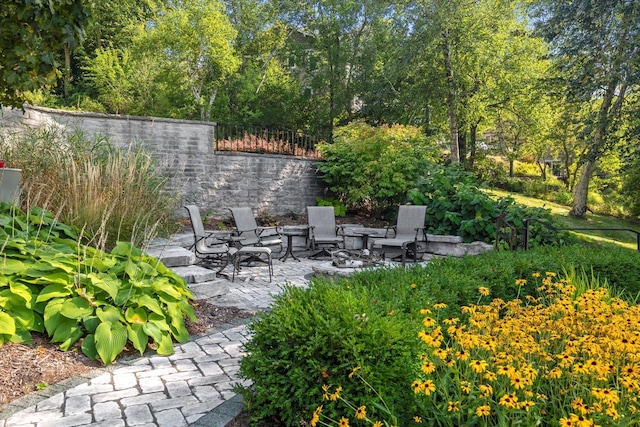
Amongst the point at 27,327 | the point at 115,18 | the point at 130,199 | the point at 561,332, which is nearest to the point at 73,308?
the point at 27,327

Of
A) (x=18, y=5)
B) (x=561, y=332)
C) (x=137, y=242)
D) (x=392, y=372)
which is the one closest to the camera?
(x=392, y=372)

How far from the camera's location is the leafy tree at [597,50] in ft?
30.6

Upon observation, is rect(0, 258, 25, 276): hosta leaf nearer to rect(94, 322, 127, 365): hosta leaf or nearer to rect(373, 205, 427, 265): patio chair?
rect(94, 322, 127, 365): hosta leaf

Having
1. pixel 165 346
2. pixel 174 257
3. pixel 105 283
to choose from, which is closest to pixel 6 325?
pixel 105 283

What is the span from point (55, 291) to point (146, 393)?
0.98 meters

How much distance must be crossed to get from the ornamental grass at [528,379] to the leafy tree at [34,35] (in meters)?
2.90

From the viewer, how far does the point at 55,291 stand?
9.34 feet

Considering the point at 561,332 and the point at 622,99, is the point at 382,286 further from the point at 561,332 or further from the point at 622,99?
the point at 622,99

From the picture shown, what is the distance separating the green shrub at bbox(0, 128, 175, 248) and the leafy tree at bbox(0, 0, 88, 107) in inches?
43.6

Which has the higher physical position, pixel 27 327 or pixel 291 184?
pixel 291 184

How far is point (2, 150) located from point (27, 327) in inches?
119

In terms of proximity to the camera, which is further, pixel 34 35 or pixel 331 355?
pixel 34 35

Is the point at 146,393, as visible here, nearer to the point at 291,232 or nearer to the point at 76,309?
the point at 76,309

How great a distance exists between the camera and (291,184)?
9.17 metres
